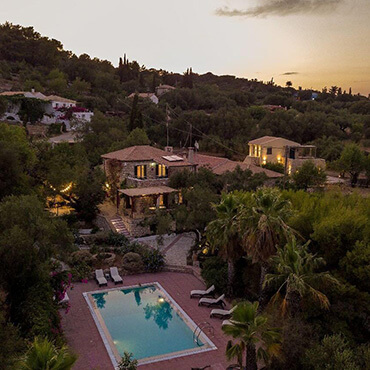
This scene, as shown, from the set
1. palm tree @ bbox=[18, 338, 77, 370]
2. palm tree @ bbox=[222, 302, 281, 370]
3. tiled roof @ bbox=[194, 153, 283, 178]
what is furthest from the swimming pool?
tiled roof @ bbox=[194, 153, 283, 178]

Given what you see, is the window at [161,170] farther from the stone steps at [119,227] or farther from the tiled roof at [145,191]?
the stone steps at [119,227]

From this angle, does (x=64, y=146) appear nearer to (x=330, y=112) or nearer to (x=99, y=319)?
(x=99, y=319)

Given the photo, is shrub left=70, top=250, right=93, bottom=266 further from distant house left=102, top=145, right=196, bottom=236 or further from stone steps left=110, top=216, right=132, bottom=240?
distant house left=102, top=145, right=196, bottom=236

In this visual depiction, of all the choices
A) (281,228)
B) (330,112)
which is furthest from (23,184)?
(330,112)

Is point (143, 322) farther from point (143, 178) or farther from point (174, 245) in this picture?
point (143, 178)

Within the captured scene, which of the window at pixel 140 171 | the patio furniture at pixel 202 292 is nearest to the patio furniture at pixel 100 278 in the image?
the patio furniture at pixel 202 292

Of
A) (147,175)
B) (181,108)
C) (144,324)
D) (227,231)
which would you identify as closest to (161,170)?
(147,175)
